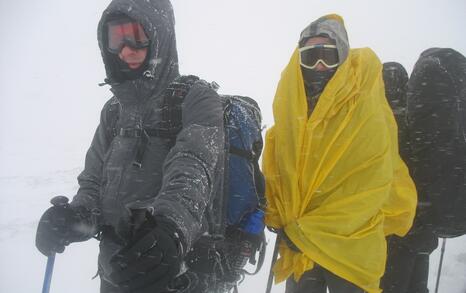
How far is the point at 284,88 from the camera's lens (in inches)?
109

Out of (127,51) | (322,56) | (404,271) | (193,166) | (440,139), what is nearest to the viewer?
(193,166)

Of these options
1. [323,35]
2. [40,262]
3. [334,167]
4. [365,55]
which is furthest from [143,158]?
[40,262]

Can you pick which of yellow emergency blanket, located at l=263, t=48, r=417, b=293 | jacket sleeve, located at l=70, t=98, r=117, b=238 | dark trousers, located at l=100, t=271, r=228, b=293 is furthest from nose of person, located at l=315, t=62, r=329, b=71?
dark trousers, located at l=100, t=271, r=228, b=293

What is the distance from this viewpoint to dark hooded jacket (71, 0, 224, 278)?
1634mm

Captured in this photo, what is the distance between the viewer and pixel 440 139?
285 cm

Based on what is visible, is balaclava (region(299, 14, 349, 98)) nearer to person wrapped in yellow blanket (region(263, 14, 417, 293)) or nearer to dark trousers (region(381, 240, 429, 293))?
person wrapped in yellow blanket (region(263, 14, 417, 293))

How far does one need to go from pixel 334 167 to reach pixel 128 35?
1.53 meters

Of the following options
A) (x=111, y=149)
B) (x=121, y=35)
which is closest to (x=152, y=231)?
(x=111, y=149)

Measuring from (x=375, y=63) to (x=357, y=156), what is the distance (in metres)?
0.72

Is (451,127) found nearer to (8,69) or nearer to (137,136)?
(137,136)

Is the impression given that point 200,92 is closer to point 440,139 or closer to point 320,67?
point 320,67

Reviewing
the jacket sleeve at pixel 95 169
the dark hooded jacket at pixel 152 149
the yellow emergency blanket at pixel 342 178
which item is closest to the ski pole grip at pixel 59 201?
the dark hooded jacket at pixel 152 149

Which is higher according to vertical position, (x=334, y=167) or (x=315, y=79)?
(x=315, y=79)

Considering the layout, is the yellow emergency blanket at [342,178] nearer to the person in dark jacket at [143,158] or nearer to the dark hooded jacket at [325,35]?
the dark hooded jacket at [325,35]
